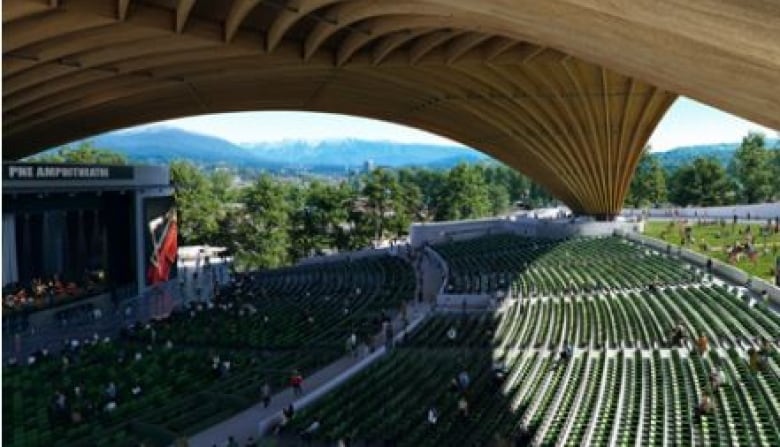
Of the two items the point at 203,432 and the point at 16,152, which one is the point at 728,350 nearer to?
the point at 203,432

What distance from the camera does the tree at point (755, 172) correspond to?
314 feet

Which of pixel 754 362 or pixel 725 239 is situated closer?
pixel 754 362

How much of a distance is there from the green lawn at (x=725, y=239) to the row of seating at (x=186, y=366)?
19047 millimetres

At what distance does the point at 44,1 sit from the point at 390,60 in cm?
1618

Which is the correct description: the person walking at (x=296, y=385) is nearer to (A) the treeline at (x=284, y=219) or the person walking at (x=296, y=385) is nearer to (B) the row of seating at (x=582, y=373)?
(B) the row of seating at (x=582, y=373)

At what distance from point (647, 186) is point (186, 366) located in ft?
304

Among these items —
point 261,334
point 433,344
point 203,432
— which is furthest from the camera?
point 261,334

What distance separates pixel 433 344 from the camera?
3020 cm

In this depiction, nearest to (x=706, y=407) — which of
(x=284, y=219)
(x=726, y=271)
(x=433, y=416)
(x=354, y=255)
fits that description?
(x=433, y=416)

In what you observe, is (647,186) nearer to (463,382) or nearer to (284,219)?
(284,219)

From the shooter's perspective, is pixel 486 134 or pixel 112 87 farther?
pixel 486 134

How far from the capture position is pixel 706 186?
98.0 meters

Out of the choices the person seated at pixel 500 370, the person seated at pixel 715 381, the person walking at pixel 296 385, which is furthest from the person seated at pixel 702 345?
the person walking at pixel 296 385

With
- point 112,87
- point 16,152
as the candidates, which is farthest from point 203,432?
point 16,152
